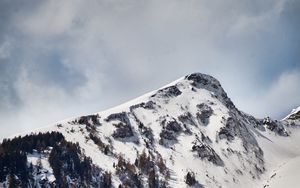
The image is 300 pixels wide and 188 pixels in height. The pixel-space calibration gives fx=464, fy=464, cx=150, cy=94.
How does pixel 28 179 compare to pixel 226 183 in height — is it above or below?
above

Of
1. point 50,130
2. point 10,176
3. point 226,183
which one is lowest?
point 226,183

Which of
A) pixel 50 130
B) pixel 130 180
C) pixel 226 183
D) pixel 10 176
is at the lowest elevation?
pixel 226 183

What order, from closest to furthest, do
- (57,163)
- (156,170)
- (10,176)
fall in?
(10,176) < (57,163) < (156,170)

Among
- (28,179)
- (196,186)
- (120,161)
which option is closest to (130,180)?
(120,161)

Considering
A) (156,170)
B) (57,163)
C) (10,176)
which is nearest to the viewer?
(10,176)

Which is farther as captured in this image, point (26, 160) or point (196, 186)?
point (196, 186)

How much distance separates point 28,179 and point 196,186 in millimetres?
66083

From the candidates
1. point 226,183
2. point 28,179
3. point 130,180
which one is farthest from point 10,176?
point 226,183

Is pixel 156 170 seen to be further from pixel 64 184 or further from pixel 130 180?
pixel 64 184

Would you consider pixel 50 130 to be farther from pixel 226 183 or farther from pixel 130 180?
pixel 226 183

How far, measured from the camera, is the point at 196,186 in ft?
611

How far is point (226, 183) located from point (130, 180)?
43.0 m

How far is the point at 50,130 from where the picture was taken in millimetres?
198750

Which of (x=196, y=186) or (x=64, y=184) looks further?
(x=196, y=186)
